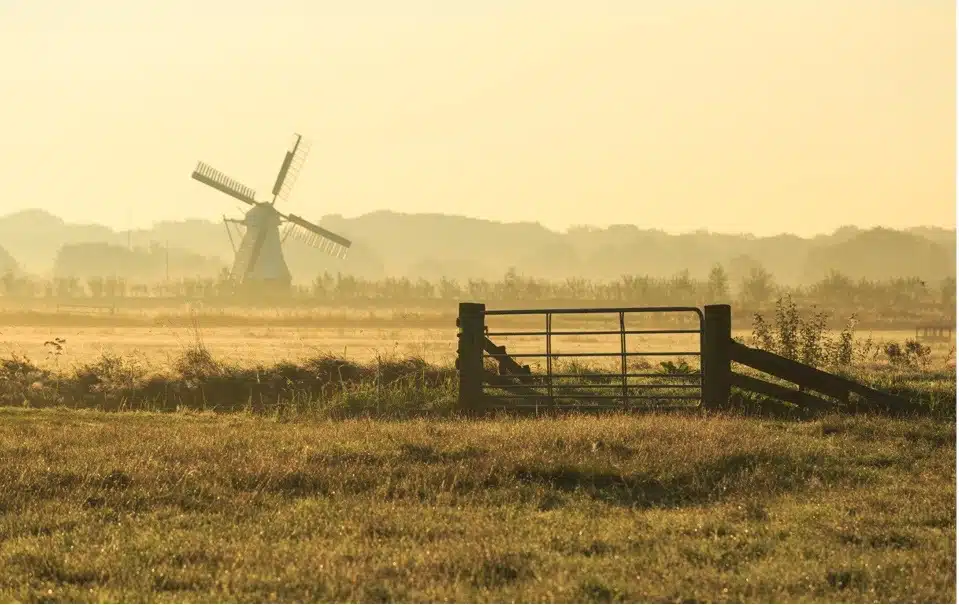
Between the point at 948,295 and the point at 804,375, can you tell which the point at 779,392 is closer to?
the point at 804,375

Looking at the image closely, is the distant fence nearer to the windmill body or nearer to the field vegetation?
the field vegetation

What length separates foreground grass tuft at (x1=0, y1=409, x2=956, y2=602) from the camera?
916 centimetres

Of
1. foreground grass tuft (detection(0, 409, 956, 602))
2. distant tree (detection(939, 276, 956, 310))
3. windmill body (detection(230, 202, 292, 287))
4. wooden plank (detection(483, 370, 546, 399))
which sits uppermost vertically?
windmill body (detection(230, 202, 292, 287))

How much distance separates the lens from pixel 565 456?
14359mm

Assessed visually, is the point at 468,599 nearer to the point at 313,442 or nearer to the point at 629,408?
the point at 313,442

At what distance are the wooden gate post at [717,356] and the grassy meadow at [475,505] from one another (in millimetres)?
485

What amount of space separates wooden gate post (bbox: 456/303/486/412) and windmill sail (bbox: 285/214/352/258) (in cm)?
7039

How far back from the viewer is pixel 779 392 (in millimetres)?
18938

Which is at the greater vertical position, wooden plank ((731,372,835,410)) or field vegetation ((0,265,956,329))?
field vegetation ((0,265,956,329))

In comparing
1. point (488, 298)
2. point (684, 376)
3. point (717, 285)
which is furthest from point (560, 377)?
point (488, 298)

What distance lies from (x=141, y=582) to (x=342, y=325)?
2246 inches

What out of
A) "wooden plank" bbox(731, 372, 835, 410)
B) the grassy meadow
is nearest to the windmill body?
the grassy meadow

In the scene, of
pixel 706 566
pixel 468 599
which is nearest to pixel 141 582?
A: pixel 468 599

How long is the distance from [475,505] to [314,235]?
3194 inches
